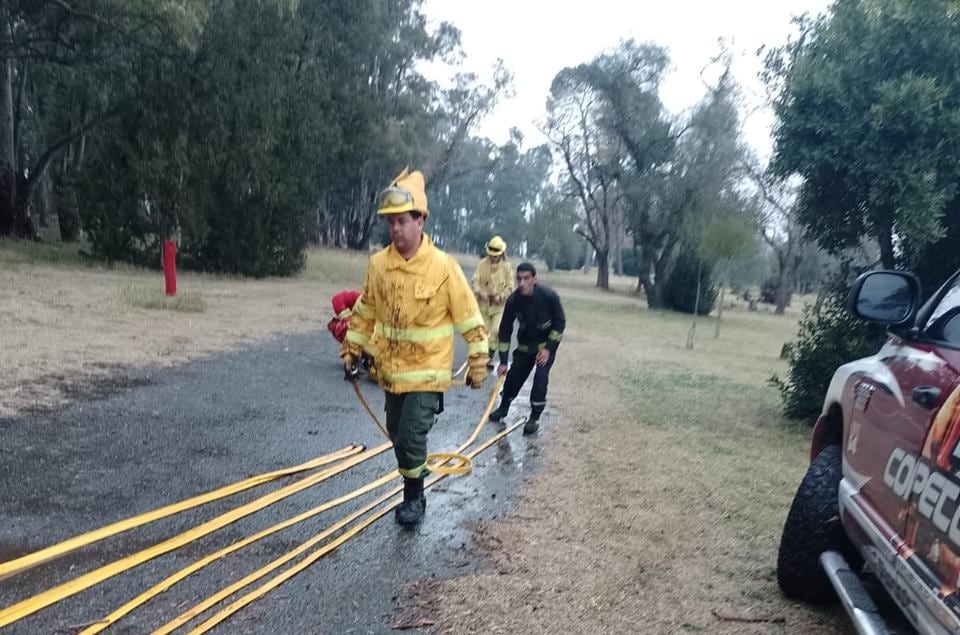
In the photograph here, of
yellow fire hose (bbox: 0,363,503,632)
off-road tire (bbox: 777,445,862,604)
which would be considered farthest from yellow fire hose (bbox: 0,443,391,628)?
off-road tire (bbox: 777,445,862,604)

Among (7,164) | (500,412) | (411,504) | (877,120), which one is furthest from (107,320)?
(7,164)

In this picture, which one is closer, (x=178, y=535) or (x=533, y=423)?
(x=178, y=535)

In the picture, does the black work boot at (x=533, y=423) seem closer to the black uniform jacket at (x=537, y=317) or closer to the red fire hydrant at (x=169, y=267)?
the black uniform jacket at (x=537, y=317)

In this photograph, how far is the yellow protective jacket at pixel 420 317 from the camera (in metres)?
4.72

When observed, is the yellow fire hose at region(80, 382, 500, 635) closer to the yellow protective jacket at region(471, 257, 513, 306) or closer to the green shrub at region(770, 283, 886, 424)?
the yellow protective jacket at region(471, 257, 513, 306)

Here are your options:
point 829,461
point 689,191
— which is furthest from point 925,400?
point 689,191

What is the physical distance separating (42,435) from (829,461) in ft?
18.0

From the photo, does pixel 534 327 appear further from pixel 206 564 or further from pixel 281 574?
pixel 206 564

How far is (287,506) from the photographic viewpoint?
5016mm

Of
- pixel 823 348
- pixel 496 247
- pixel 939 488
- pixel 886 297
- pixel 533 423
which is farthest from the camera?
pixel 496 247

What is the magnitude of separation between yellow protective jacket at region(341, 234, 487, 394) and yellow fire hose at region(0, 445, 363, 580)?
126 centimetres

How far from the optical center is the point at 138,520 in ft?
14.6

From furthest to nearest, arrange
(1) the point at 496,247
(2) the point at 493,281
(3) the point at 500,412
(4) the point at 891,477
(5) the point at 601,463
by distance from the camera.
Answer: (2) the point at 493,281, (1) the point at 496,247, (3) the point at 500,412, (5) the point at 601,463, (4) the point at 891,477

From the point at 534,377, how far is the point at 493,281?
3150 millimetres
